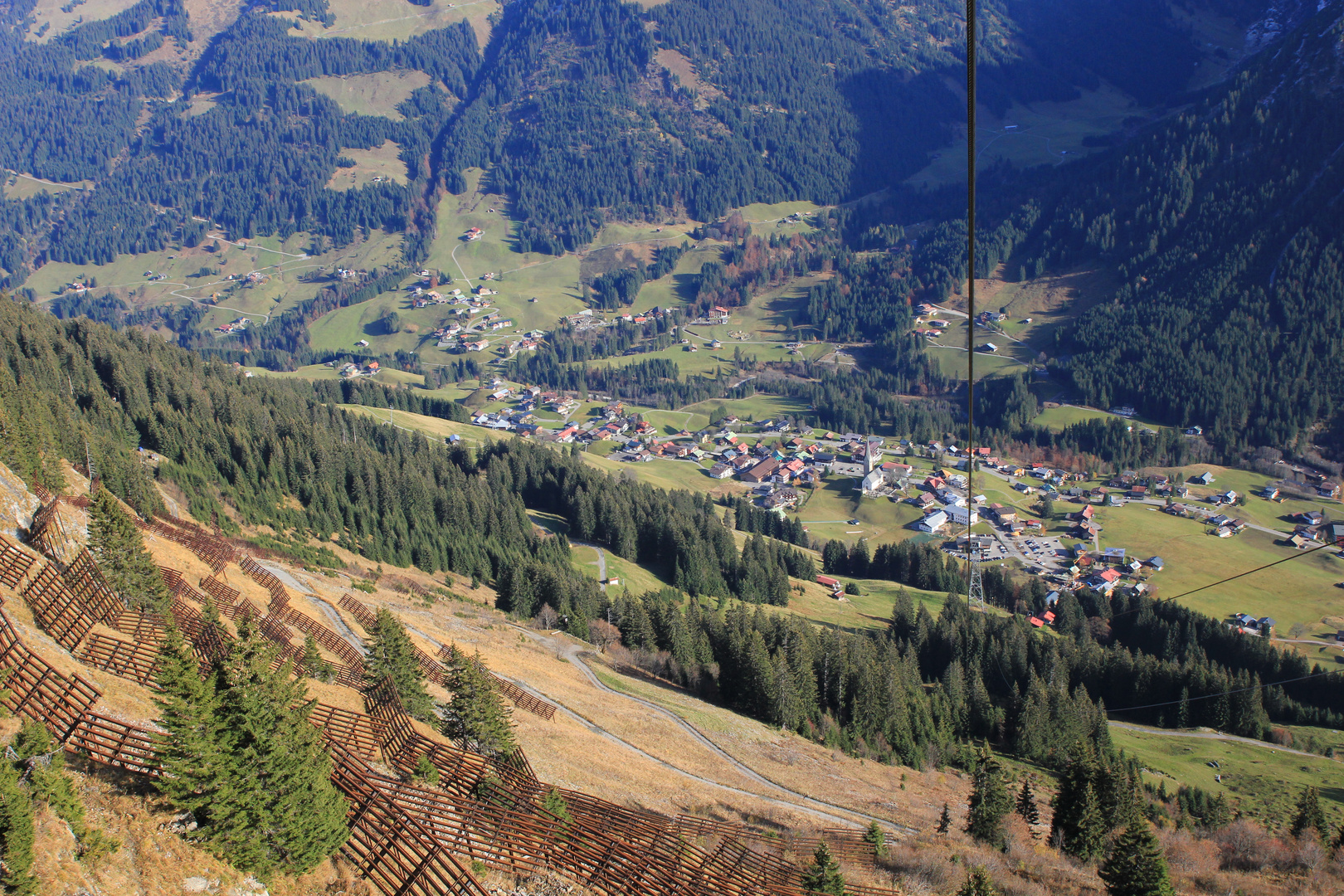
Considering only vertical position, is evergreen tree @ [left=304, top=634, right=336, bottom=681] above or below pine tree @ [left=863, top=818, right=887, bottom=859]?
above

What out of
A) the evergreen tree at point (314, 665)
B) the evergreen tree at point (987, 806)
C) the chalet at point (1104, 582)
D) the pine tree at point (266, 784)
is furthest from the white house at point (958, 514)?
the pine tree at point (266, 784)

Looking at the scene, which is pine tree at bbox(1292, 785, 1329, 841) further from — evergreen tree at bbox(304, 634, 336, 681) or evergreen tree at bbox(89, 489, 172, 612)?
evergreen tree at bbox(89, 489, 172, 612)

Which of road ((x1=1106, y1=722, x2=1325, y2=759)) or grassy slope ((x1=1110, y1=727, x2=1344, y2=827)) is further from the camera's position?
road ((x1=1106, y1=722, x2=1325, y2=759))

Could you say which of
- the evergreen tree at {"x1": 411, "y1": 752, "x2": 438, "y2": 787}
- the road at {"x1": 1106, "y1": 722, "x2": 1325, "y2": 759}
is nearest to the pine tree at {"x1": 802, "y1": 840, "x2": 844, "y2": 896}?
the evergreen tree at {"x1": 411, "y1": 752, "x2": 438, "y2": 787}

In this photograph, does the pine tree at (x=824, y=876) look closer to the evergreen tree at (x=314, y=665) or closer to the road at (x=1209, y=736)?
the evergreen tree at (x=314, y=665)

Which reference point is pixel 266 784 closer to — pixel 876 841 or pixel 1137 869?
pixel 876 841

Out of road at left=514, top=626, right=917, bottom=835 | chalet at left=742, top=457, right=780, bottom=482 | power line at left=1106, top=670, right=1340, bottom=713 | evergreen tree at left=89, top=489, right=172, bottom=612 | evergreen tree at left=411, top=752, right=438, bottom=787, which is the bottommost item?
chalet at left=742, top=457, right=780, bottom=482

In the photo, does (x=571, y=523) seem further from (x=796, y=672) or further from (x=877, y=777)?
(x=877, y=777)
